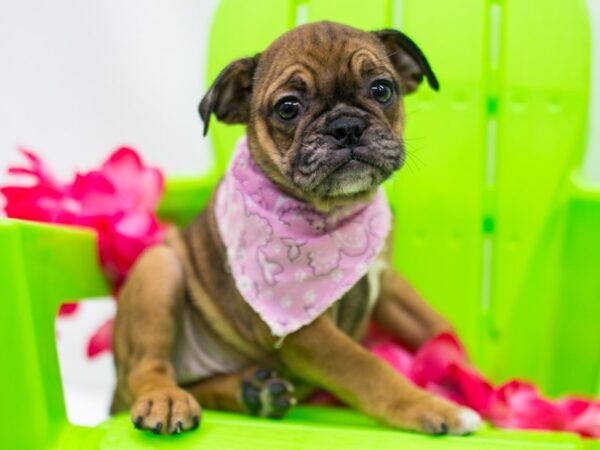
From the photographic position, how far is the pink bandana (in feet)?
5.37

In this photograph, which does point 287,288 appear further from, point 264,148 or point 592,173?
point 592,173

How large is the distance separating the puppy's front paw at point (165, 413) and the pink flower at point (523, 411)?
0.58 m

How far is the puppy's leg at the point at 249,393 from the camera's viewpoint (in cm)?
164

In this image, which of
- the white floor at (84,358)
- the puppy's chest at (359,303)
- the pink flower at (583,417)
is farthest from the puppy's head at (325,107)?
the white floor at (84,358)

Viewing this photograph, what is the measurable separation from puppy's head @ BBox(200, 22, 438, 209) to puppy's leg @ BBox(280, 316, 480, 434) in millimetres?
265

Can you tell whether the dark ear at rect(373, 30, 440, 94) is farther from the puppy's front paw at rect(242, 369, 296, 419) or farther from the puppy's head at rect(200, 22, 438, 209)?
the puppy's front paw at rect(242, 369, 296, 419)

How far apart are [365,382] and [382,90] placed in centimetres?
55

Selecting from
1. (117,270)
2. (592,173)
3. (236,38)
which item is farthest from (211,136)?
(592,173)

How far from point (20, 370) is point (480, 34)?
1275 mm

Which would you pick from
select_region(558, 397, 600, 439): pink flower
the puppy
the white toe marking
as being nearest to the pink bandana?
the puppy

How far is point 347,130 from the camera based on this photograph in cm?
146

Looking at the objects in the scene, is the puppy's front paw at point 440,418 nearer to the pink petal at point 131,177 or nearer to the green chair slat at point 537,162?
the green chair slat at point 537,162

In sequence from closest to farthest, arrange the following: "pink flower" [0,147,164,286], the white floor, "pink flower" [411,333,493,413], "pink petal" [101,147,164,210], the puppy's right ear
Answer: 1. the puppy's right ear
2. "pink flower" [411,333,493,413]
3. "pink flower" [0,147,164,286]
4. "pink petal" [101,147,164,210]
5. the white floor

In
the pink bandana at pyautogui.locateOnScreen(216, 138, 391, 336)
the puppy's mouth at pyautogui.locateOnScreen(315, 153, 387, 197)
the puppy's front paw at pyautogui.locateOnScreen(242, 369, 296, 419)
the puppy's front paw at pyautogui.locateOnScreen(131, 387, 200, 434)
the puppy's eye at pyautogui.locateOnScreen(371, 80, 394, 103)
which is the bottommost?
the puppy's front paw at pyautogui.locateOnScreen(242, 369, 296, 419)
